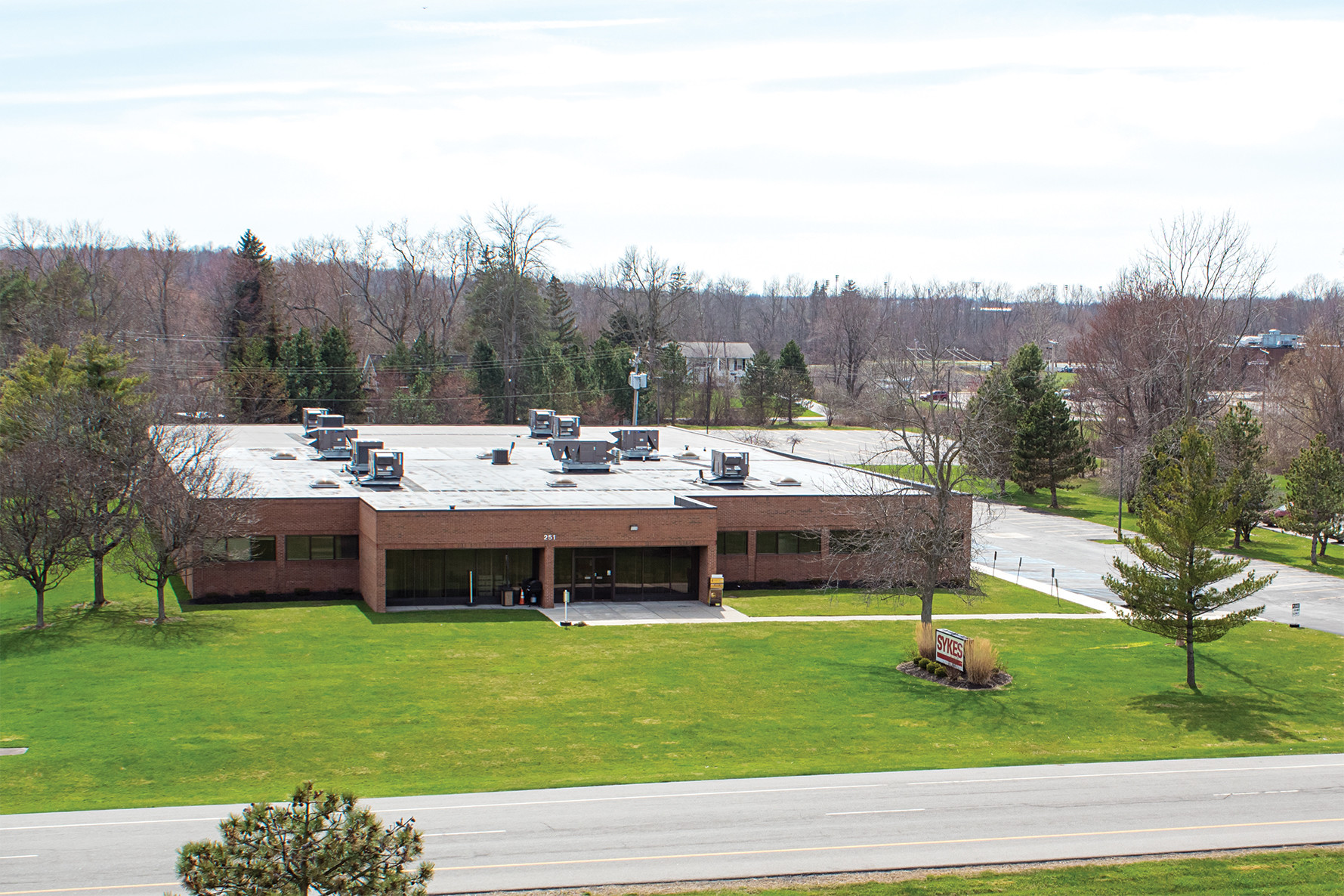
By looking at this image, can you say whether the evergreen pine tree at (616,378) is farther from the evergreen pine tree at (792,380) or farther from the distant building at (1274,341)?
the distant building at (1274,341)

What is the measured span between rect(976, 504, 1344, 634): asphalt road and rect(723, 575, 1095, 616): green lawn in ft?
7.22

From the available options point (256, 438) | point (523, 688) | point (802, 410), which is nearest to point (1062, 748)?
point (523, 688)

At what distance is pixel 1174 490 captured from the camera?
33.0 meters

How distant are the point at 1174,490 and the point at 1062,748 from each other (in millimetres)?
9568

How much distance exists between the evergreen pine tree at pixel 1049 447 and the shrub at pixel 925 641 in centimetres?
4370

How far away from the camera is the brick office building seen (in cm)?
4231

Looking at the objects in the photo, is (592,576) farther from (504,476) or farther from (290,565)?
(290,565)

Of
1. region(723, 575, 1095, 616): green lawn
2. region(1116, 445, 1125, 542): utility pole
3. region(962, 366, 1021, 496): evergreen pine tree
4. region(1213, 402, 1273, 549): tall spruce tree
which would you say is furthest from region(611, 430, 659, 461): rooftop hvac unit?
region(1213, 402, 1273, 549): tall spruce tree

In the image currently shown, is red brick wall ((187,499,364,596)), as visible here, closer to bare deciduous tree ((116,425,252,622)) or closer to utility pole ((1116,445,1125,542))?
bare deciduous tree ((116,425,252,622))

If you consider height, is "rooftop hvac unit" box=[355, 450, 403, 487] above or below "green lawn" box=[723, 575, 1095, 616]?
above

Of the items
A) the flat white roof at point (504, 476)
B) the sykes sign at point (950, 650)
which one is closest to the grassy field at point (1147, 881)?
the sykes sign at point (950, 650)

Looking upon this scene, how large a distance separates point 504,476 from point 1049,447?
39.7 meters

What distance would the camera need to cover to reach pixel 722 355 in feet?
512

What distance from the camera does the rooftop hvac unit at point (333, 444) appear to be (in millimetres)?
57406
